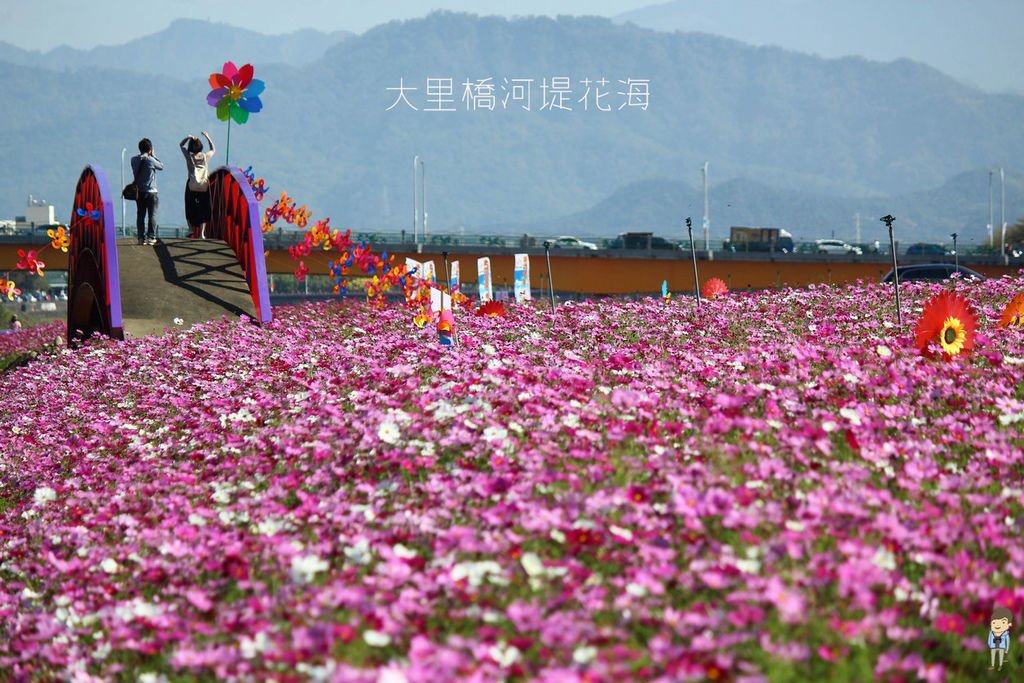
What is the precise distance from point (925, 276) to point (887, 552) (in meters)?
30.8

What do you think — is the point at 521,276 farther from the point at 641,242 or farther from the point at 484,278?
the point at 641,242

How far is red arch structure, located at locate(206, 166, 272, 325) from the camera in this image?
22.8 m

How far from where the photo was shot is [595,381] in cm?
1039

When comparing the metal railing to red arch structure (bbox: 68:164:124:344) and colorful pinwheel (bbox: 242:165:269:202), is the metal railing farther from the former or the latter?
colorful pinwheel (bbox: 242:165:269:202)

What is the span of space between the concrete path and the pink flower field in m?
10.7

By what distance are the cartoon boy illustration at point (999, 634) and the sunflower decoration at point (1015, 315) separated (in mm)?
8782

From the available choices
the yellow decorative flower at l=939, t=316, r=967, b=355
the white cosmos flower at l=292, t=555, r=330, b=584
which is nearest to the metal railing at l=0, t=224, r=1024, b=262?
the yellow decorative flower at l=939, t=316, r=967, b=355

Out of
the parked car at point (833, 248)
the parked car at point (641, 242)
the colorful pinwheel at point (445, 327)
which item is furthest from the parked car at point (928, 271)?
the parked car at point (833, 248)

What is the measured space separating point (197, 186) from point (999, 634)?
25107 millimetres

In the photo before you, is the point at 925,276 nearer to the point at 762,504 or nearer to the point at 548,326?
the point at 548,326

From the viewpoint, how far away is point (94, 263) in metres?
24.7

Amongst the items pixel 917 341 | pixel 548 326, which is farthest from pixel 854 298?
pixel 917 341

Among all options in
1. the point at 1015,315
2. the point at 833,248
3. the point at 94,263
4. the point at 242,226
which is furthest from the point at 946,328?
the point at 833,248

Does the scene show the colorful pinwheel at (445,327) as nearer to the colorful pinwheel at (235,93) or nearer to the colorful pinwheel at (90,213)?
the colorful pinwheel at (90,213)
